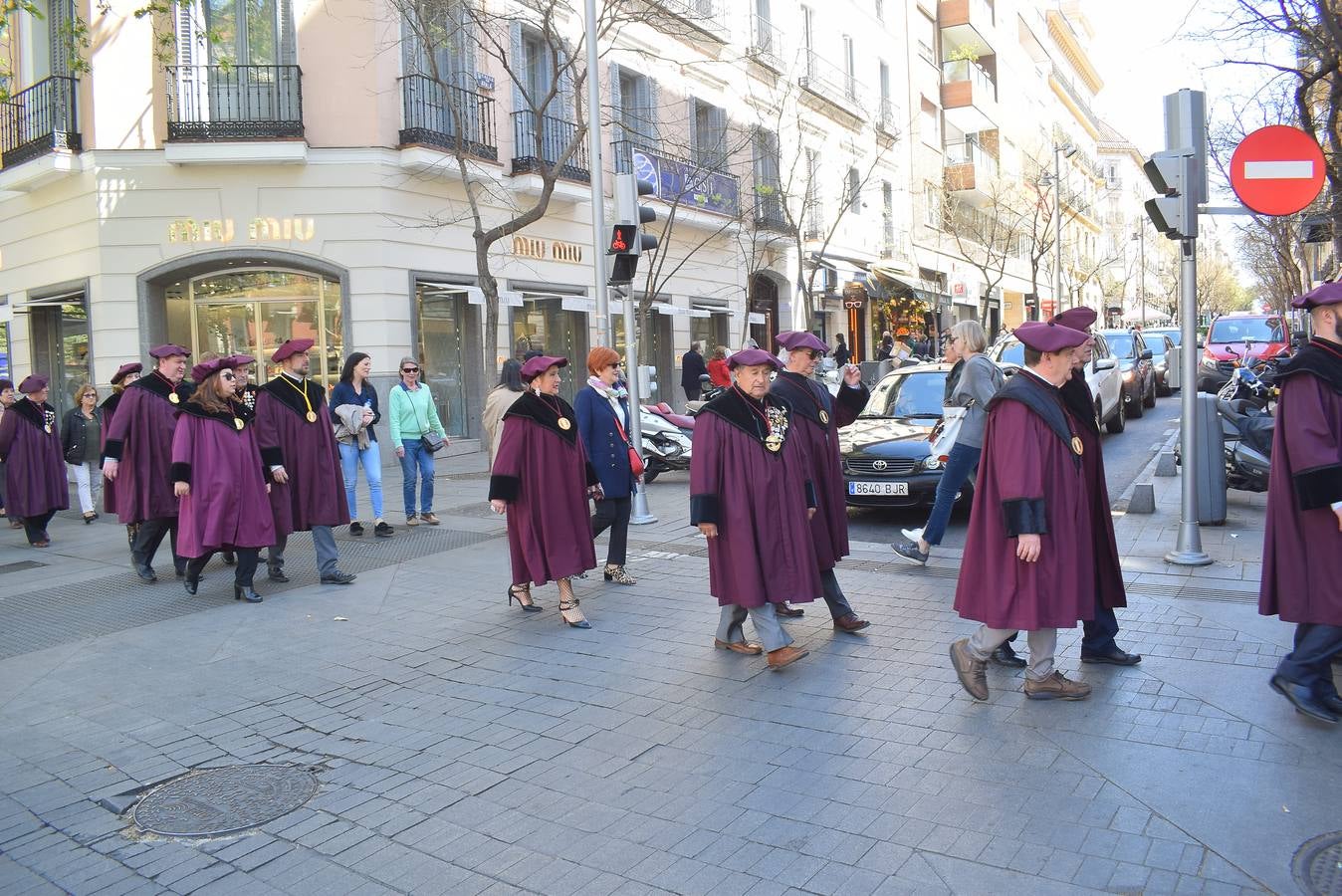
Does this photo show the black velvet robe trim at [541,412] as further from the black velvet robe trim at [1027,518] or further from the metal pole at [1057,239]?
the metal pole at [1057,239]

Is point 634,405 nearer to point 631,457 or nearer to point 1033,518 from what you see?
point 631,457

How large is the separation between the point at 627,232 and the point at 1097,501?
6728mm

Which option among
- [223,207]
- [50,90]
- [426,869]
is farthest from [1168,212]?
[50,90]

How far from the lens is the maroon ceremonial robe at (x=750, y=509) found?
582 cm

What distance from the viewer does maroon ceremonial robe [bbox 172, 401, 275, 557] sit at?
312 inches

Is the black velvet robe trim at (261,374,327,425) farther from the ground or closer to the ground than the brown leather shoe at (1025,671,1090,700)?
farther from the ground

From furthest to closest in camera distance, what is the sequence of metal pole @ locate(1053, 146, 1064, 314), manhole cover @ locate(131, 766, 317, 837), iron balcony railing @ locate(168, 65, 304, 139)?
metal pole @ locate(1053, 146, 1064, 314) < iron balcony railing @ locate(168, 65, 304, 139) < manhole cover @ locate(131, 766, 317, 837)

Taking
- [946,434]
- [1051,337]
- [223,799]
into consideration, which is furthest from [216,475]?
[946,434]

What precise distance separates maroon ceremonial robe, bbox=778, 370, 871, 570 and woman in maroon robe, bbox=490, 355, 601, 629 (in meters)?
1.58

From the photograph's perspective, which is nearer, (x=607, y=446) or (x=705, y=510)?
(x=705, y=510)

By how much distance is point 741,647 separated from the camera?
20.6 ft

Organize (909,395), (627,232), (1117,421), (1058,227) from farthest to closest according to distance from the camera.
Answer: (1058,227)
(1117,421)
(909,395)
(627,232)

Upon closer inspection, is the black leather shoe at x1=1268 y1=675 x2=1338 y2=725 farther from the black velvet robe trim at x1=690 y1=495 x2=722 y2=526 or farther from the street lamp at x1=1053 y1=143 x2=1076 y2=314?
the street lamp at x1=1053 y1=143 x2=1076 y2=314

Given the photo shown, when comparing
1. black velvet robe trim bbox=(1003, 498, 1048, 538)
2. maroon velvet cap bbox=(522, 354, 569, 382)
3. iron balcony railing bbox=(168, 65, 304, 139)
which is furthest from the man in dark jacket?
black velvet robe trim bbox=(1003, 498, 1048, 538)
